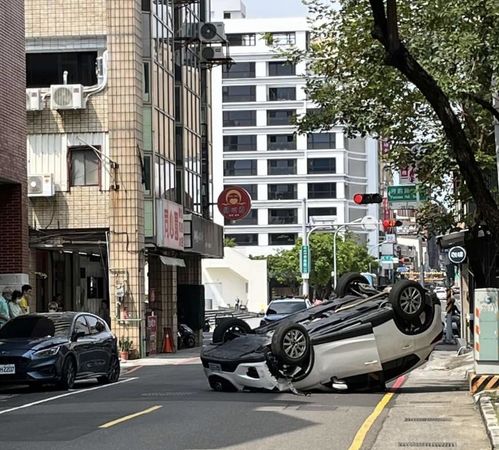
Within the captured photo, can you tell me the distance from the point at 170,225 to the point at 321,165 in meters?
66.7

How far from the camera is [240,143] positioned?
103 metres

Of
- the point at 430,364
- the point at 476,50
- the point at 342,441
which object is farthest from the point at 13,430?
the point at 430,364

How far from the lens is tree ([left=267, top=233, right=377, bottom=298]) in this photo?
89.6 m

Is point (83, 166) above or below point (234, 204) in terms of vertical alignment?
above

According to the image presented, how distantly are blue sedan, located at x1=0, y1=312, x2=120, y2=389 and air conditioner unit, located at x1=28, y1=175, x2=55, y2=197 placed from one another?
11.2 meters

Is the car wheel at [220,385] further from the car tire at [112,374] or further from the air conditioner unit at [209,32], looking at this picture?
the air conditioner unit at [209,32]

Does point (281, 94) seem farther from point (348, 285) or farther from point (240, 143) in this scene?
point (348, 285)

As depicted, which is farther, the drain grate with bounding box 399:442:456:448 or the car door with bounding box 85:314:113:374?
the car door with bounding box 85:314:113:374

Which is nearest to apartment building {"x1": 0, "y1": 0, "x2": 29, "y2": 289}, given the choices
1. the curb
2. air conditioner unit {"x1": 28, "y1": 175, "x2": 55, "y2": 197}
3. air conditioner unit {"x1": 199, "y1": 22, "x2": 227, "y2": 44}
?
air conditioner unit {"x1": 28, "y1": 175, "x2": 55, "y2": 197}

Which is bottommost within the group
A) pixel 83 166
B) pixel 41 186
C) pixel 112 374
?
pixel 112 374

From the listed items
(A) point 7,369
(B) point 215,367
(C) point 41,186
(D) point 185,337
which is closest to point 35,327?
(A) point 7,369

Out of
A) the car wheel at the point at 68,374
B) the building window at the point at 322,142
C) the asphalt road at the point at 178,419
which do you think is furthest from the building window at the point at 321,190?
the asphalt road at the point at 178,419

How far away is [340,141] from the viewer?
336 feet

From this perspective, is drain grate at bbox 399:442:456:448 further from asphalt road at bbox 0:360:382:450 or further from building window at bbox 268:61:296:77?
building window at bbox 268:61:296:77
